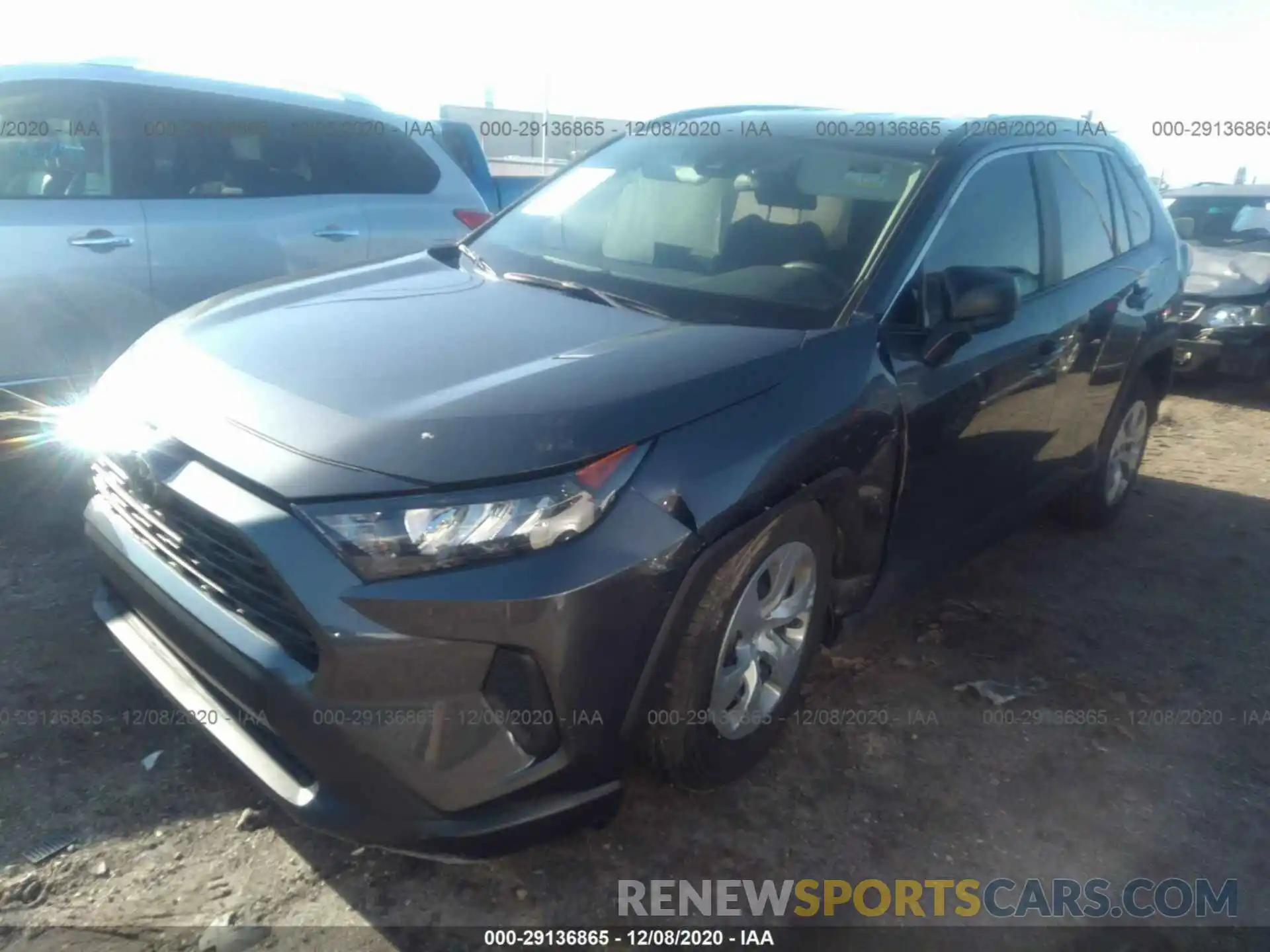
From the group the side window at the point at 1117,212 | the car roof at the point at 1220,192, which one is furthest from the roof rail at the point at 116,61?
the car roof at the point at 1220,192

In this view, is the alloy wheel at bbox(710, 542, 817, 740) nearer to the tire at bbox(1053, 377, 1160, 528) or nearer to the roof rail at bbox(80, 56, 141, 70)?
the tire at bbox(1053, 377, 1160, 528)

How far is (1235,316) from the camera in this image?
758 centimetres

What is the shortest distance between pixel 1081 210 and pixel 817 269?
168cm

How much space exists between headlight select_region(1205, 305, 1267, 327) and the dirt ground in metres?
4.20

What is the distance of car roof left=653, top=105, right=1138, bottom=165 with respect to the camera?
10.6ft

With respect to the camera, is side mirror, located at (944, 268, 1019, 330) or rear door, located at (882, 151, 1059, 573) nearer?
side mirror, located at (944, 268, 1019, 330)

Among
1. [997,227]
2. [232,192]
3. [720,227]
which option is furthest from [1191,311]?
[232,192]

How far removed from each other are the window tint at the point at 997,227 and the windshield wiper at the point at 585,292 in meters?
0.85

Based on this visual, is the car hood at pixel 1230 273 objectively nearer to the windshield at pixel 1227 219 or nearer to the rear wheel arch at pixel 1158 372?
the windshield at pixel 1227 219

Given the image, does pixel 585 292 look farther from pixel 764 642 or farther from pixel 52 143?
pixel 52 143

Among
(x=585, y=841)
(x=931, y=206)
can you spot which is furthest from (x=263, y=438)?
(x=931, y=206)

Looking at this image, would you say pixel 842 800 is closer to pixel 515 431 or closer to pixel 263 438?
pixel 515 431

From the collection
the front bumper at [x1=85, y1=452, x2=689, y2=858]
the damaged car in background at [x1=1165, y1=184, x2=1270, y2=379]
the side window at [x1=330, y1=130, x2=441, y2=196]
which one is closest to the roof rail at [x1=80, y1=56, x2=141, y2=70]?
the side window at [x1=330, y1=130, x2=441, y2=196]

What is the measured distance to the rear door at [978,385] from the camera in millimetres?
2879
